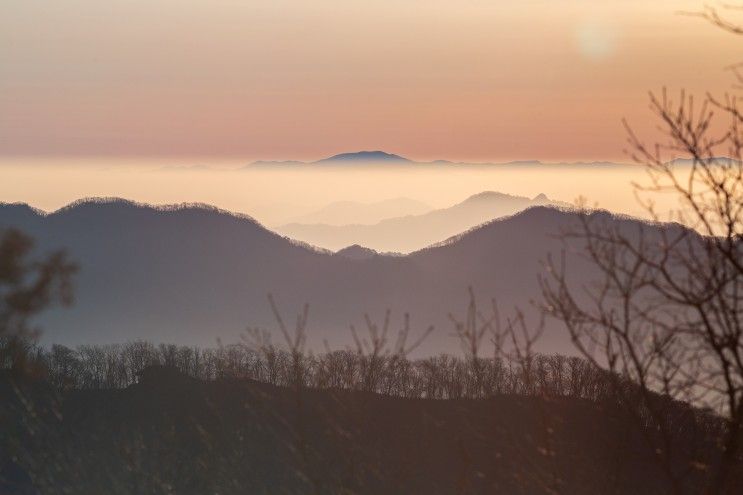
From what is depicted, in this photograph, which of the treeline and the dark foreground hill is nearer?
the dark foreground hill

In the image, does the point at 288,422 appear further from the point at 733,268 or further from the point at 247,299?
the point at 247,299

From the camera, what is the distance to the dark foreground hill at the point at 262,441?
31.2m

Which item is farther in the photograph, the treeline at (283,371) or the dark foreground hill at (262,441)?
the treeline at (283,371)

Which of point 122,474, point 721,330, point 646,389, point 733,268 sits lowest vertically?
point 122,474

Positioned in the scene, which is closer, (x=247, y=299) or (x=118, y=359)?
(x=118, y=359)

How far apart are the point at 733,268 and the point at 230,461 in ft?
93.2

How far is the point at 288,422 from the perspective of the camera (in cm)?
3838

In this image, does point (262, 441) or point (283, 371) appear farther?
point (283, 371)

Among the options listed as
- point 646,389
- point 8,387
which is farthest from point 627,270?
point 8,387

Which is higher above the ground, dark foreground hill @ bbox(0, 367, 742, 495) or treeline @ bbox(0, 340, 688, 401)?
treeline @ bbox(0, 340, 688, 401)

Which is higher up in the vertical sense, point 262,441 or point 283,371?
point 283,371

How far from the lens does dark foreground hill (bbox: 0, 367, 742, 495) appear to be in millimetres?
31156

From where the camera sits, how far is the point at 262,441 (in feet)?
118

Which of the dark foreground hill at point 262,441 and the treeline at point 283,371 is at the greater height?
the treeline at point 283,371
